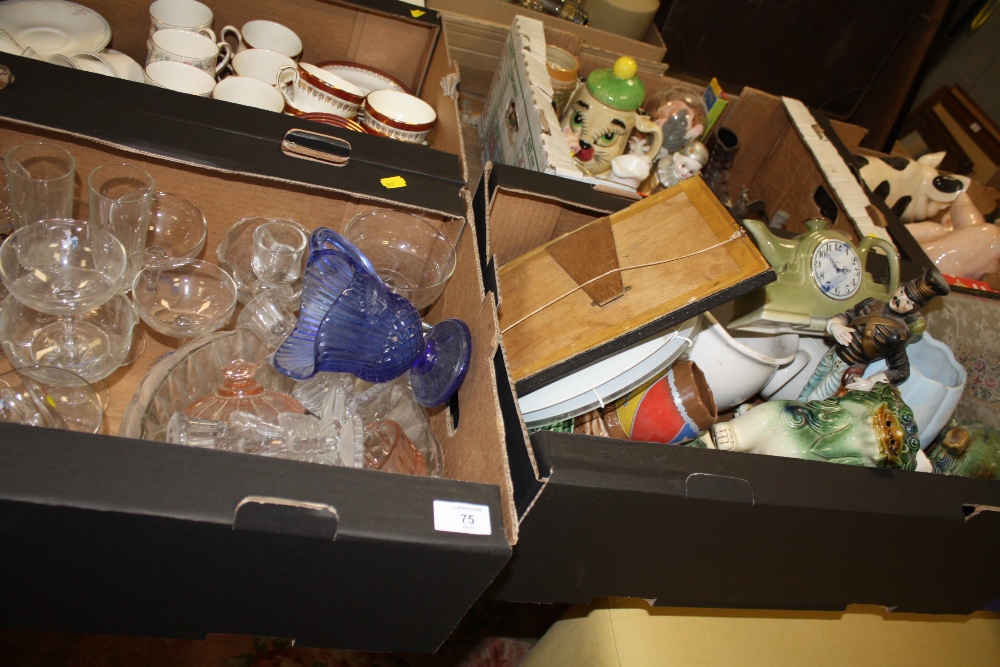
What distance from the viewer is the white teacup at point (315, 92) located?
3.81 ft

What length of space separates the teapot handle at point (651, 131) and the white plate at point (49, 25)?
0.94m

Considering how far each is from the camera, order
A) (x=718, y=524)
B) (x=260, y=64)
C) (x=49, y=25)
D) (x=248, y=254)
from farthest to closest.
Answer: (x=260, y=64) < (x=49, y=25) < (x=248, y=254) < (x=718, y=524)

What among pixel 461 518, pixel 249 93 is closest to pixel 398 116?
pixel 249 93

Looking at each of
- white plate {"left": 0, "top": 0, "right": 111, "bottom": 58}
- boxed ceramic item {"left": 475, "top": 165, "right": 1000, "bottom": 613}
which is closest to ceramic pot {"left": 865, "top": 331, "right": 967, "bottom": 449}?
boxed ceramic item {"left": 475, "top": 165, "right": 1000, "bottom": 613}

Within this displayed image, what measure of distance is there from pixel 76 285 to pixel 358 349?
380mm

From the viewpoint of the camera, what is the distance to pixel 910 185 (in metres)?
1.55

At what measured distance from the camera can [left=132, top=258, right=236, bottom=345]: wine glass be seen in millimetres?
935

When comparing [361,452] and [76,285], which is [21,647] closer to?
[76,285]

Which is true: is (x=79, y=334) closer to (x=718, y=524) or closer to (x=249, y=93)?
(x=249, y=93)

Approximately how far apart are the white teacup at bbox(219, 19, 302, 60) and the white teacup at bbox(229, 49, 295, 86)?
1.4 inches

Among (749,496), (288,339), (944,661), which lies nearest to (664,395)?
(749,496)

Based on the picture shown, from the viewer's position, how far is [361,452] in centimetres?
77

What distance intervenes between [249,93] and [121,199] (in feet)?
1.22

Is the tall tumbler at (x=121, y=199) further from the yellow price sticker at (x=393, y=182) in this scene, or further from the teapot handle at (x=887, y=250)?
the teapot handle at (x=887, y=250)
